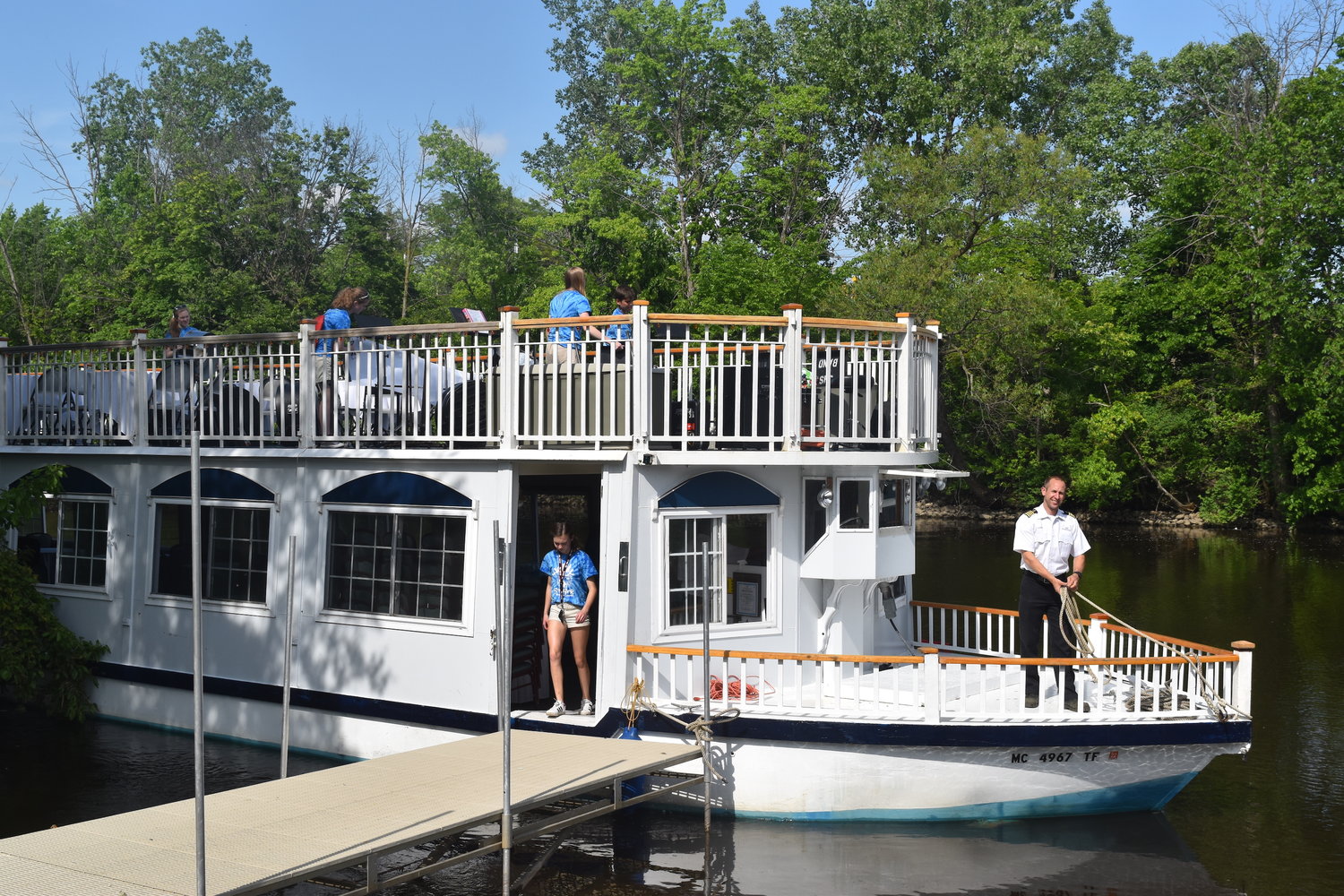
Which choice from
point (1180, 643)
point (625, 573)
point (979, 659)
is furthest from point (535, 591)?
point (1180, 643)

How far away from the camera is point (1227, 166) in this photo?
3856 cm

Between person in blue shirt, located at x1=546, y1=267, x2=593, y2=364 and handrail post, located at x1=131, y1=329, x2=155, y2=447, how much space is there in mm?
4502

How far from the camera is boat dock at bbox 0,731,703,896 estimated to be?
6.95 m

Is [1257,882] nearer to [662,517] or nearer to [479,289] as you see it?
[662,517]

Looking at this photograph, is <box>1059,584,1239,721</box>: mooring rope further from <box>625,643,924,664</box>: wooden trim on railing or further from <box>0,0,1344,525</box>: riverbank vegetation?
<box>0,0,1344,525</box>: riverbank vegetation

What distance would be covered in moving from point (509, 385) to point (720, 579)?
253cm

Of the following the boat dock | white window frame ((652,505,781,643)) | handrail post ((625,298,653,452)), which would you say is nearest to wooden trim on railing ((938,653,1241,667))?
white window frame ((652,505,781,643))

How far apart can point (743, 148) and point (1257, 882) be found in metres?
36.1

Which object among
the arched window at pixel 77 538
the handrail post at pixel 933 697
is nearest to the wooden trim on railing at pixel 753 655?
the handrail post at pixel 933 697

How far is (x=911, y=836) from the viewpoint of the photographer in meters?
10.2

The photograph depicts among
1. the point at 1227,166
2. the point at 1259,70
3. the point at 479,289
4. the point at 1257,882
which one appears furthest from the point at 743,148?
the point at 1257,882

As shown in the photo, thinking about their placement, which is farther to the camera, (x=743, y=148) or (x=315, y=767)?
(x=743, y=148)

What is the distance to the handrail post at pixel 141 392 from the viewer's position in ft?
43.8

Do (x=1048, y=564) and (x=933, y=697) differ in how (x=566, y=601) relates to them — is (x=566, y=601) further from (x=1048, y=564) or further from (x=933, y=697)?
(x=1048, y=564)
